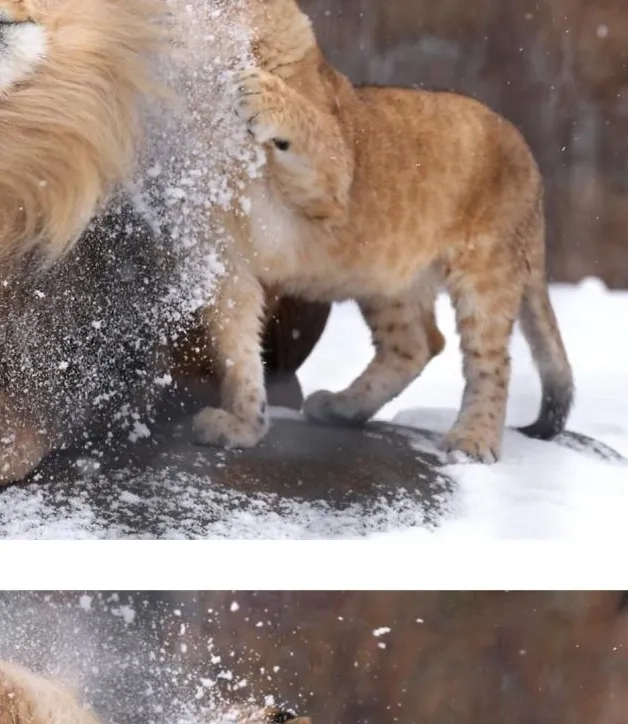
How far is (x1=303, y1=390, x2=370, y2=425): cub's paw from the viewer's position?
0.88 meters

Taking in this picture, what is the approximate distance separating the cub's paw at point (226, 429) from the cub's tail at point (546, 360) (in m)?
0.22

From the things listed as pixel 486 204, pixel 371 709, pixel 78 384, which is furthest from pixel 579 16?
pixel 371 709

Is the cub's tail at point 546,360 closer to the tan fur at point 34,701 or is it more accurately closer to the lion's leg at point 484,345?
the lion's leg at point 484,345

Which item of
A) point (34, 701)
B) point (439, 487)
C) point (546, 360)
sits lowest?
point (34, 701)

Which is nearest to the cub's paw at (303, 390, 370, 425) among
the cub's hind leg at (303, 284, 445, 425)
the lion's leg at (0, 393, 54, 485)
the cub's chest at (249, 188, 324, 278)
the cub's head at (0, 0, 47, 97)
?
the cub's hind leg at (303, 284, 445, 425)

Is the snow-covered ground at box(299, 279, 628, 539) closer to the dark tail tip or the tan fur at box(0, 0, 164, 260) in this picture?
the dark tail tip

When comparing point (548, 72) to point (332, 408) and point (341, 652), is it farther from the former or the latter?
point (341, 652)

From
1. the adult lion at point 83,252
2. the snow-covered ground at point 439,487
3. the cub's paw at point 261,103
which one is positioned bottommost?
the snow-covered ground at point 439,487

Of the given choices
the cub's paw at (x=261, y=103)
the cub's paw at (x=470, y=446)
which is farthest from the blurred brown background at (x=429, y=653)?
the cub's paw at (x=261, y=103)

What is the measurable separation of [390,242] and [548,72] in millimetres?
189

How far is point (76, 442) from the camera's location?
2.77 feet

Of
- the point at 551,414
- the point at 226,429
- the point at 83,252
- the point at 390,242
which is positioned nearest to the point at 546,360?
the point at 551,414

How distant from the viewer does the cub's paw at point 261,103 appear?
2.62ft

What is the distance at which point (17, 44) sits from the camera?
79 cm
